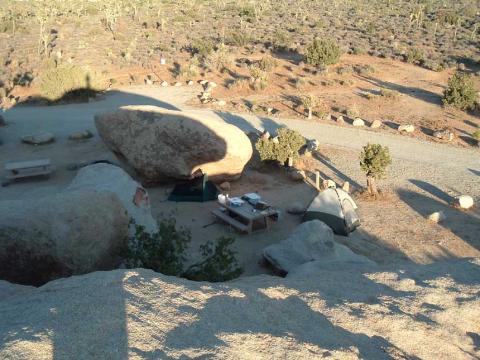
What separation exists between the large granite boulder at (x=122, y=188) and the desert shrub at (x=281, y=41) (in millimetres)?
23725

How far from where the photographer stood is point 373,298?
20.2 feet

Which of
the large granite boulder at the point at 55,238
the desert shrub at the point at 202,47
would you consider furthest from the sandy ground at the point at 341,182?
the desert shrub at the point at 202,47

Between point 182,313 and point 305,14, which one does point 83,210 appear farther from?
point 305,14

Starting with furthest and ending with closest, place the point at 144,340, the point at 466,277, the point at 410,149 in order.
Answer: the point at 410,149 < the point at 466,277 < the point at 144,340

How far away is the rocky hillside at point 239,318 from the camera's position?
449cm

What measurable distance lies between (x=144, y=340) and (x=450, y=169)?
13897mm

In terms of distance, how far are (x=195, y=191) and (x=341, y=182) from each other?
15.7 ft

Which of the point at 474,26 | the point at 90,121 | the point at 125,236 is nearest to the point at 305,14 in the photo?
the point at 474,26

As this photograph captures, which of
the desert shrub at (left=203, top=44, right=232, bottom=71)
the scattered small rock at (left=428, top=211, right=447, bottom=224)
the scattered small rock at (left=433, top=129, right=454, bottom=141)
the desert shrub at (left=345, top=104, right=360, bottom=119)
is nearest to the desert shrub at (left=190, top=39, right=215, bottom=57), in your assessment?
the desert shrub at (left=203, top=44, right=232, bottom=71)

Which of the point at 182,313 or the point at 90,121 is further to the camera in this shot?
the point at 90,121

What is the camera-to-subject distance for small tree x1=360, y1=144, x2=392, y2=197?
13523 mm

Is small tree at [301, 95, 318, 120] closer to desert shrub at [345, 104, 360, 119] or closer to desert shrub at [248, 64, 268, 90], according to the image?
desert shrub at [345, 104, 360, 119]

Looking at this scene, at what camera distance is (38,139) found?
18.1m

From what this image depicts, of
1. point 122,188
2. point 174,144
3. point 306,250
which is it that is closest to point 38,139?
point 174,144
